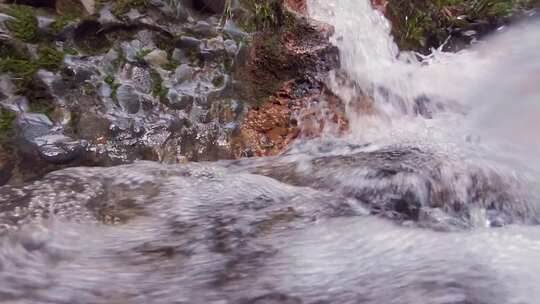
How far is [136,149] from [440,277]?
1688 millimetres

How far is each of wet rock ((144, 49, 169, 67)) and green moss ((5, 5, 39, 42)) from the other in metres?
0.59

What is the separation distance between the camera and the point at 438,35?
4.43 metres

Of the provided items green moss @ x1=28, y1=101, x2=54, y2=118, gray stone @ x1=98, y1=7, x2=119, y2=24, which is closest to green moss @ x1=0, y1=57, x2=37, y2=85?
green moss @ x1=28, y1=101, x2=54, y2=118

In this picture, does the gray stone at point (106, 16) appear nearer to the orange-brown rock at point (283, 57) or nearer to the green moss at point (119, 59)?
the green moss at point (119, 59)

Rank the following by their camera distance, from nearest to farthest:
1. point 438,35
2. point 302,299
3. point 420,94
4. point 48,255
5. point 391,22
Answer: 1. point 302,299
2. point 48,255
3. point 420,94
4. point 391,22
5. point 438,35

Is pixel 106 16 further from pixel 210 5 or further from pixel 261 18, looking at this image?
pixel 261 18

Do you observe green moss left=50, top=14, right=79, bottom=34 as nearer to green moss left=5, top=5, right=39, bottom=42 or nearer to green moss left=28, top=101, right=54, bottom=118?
green moss left=5, top=5, right=39, bottom=42

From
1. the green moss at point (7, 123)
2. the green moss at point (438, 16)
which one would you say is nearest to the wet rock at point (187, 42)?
the green moss at point (7, 123)

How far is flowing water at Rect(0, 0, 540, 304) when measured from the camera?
5.60 ft

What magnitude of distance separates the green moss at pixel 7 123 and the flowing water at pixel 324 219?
313mm

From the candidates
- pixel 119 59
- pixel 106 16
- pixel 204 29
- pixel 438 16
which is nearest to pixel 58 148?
pixel 119 59

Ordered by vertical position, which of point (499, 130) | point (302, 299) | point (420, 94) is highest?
point (420, 94)

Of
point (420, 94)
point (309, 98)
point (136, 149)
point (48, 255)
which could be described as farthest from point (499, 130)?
point (48, 255)

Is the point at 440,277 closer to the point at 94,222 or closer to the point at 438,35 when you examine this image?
the point at 94,222
